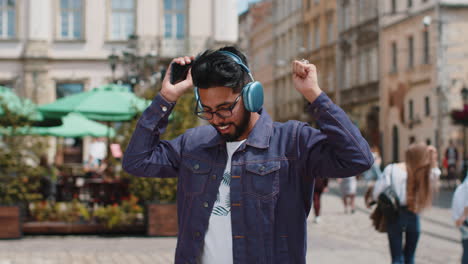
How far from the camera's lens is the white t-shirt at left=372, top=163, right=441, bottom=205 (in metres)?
7.84

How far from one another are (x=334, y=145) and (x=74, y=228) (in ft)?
32.7

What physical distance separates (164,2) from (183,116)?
67.0 ft

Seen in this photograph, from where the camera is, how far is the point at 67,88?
104ft

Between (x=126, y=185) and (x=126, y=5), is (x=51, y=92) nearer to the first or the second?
(x=126, y=5)

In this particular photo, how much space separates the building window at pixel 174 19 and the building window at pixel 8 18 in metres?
5.86

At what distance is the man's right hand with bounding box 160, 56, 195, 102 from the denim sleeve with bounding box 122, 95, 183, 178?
0.09 feet

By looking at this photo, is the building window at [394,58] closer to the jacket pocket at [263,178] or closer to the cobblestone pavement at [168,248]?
the cobblestone pavement at [168,248]

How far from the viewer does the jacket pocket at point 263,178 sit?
10.2 feet

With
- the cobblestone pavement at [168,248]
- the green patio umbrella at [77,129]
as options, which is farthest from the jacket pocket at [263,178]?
the green patio umbrella at [77,129]

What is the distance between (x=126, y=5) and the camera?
32.1 m

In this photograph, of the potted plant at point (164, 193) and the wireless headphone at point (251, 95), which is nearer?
the wireless headphone at point (251, 95)

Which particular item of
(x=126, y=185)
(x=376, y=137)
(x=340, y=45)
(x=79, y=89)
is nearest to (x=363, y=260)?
(x=126, y=185)

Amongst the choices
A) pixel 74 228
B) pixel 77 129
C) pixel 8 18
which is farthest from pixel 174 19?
pixel 74 228

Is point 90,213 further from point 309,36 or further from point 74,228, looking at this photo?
point 309,36
